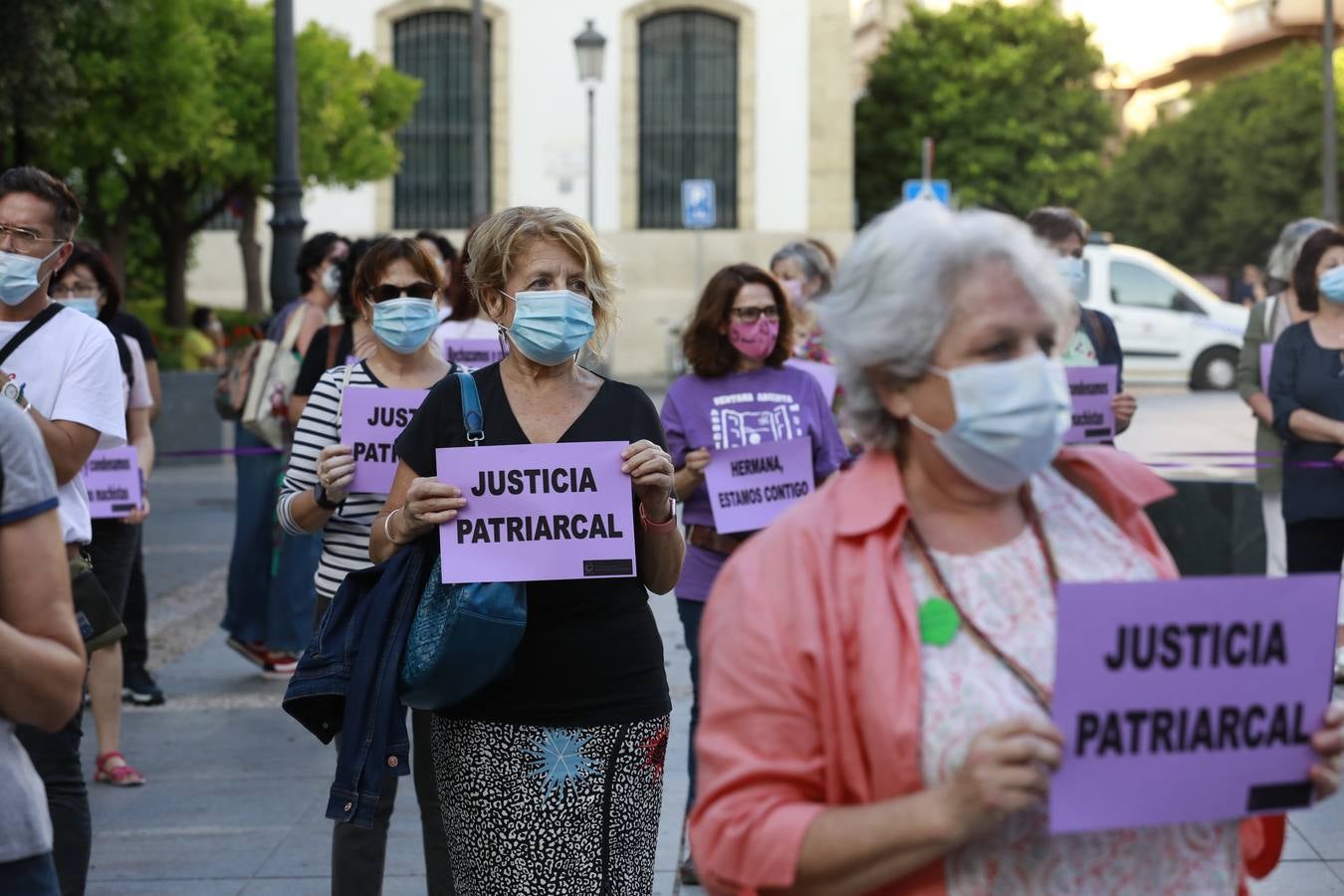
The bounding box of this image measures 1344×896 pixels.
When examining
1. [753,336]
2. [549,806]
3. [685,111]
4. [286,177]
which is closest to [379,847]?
[549,806]

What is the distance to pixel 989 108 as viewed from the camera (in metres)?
55.1

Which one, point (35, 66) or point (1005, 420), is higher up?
point (35, 66)

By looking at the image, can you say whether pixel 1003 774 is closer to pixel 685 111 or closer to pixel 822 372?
pixel 822 372

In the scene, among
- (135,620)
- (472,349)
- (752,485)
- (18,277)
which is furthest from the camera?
(135,620)

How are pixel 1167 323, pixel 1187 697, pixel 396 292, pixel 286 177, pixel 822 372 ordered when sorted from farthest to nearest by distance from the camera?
pixel 1167 323 → pixel 286 177 → pixel 822 372 → pixel 396 292 → pixel 1187 697

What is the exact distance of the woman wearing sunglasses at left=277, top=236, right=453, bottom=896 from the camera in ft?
14.6

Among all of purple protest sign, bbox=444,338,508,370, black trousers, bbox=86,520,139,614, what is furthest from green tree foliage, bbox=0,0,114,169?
black trousers, bbox=86,520,139,614

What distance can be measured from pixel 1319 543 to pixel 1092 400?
1572 mm

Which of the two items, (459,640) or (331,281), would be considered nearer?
(459,640)

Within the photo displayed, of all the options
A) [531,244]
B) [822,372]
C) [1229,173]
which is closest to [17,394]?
[531,244]

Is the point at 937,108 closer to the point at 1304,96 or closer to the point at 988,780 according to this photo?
the point at 1304,96

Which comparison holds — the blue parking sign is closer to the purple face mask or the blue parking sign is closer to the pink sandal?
the pink sandal

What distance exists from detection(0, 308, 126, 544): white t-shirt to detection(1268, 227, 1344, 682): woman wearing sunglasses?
195 inches

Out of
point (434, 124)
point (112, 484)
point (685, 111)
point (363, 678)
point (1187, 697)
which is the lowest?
point (363, 678)
